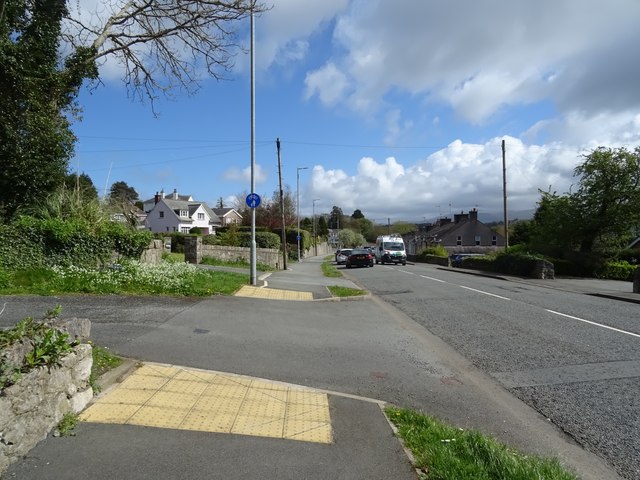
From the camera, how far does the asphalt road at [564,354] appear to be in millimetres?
4996

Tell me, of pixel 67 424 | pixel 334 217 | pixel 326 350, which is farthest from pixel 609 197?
pixel 334 217

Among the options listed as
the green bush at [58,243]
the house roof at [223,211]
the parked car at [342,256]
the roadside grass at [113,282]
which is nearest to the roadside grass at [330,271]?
the parked car at [342,256]

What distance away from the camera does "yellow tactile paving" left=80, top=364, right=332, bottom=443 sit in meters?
4.34

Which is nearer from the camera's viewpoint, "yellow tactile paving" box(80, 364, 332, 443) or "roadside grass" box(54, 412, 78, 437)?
"roadside grass" box(54, 412, 78, 437)

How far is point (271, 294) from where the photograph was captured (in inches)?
558

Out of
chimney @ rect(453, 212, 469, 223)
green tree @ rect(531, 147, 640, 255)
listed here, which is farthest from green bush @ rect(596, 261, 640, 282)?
chimney @ rect(453, 212, 469, 223)

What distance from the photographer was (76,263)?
44.4 feet

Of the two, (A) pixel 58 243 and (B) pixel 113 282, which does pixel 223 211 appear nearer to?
(A) pixel 58 243

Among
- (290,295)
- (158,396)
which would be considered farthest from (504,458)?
(290,295)

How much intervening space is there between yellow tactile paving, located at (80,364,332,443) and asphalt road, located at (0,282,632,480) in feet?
1.65

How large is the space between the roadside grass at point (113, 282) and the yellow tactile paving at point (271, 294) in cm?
37

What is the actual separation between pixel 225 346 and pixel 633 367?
19.5 ft

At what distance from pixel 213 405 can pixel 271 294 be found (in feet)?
30.6

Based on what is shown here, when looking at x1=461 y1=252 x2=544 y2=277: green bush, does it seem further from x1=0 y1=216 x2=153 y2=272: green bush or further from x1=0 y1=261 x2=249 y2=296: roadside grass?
x1=0 y1=216 x2=153 y2=272: green bush
